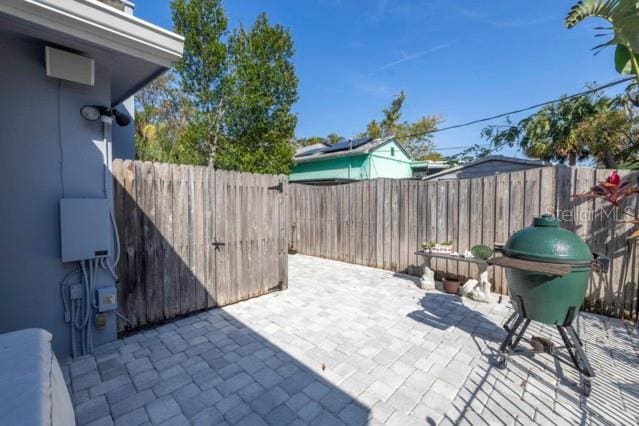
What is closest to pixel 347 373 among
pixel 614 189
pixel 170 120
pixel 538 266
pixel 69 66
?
pixel 538 266

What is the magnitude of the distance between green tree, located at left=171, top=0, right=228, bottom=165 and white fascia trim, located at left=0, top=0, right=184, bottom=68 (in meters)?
10.7

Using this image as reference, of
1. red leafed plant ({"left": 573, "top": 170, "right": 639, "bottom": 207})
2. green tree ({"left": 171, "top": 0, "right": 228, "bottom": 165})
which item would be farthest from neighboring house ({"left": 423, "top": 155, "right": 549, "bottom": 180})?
green tree ({"left": 171, "top": 0, "right": 228, "bottom": 165})

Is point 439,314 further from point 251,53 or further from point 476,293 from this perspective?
point 251,53

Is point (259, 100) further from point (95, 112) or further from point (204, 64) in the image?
point (95, 112)

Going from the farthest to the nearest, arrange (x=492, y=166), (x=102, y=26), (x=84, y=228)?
1. (x=492, y=166)
2. (x=84, y=228)
3. (x=102, y=26)

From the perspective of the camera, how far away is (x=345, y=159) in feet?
44.1

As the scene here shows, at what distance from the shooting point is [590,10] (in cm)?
254

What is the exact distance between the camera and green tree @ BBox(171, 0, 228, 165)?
1135 cm

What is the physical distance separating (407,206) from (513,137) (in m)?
12.7

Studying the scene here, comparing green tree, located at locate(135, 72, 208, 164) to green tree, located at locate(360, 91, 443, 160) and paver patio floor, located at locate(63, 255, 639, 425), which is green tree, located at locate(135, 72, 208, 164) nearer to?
paver patio floor, located at locate(63, 255, 639, 425)

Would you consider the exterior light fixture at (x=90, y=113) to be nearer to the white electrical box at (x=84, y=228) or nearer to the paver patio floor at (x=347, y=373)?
the white electrical box at (x=84, y=228)

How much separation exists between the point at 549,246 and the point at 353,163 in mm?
11374

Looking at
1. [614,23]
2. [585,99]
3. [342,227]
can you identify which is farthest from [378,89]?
[614,23]

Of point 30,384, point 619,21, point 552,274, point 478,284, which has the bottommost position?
point 478,284
